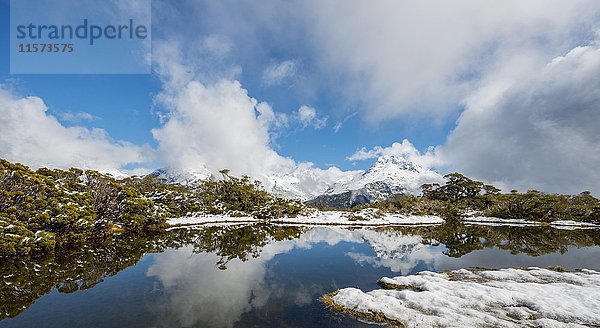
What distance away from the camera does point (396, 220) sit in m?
78.8

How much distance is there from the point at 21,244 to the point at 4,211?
4.44m

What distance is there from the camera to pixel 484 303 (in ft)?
51.2

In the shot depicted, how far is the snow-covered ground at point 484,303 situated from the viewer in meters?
13.4

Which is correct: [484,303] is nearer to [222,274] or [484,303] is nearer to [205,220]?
[222,274]

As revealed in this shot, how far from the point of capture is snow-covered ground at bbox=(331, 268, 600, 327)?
1343 centimetres

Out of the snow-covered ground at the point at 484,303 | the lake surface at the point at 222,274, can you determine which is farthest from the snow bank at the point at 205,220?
the snow-covered ground at the point at 484,303

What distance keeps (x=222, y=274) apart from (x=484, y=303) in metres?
19.8

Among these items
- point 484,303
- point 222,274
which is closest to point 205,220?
point 222,274

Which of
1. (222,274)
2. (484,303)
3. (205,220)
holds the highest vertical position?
(205,220)

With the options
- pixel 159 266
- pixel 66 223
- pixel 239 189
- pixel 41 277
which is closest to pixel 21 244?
pixel 66 223

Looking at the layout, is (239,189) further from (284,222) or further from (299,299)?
(299,299)

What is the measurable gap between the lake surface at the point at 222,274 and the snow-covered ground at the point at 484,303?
240 cm

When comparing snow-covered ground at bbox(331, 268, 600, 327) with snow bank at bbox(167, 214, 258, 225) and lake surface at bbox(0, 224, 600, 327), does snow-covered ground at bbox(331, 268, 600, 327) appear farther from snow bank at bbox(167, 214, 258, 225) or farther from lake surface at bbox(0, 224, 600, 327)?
snow bank at bbox(167, 214, 258, 225)

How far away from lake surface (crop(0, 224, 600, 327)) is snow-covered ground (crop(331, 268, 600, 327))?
7.87 ft
